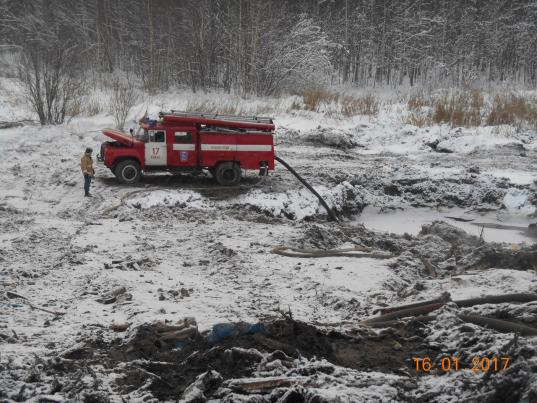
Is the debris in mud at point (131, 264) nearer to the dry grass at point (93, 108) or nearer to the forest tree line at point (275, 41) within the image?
the forest tree line at point (275, 41)

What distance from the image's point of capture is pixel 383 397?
380cm

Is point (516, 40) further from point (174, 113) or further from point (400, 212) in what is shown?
point (174, 113)

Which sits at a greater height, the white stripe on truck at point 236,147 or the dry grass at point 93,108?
the dry grass at point 93,108

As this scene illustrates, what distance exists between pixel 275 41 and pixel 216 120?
22.5 metres

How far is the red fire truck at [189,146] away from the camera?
1355cm

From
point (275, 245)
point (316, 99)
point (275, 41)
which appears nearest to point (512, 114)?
point (316, 99)

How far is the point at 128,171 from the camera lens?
1383 centimetres

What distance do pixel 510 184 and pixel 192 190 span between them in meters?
10.0

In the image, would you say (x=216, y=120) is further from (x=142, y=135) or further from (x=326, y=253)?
(x=326, y=253)

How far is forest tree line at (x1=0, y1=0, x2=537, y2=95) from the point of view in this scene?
3291 centimetres

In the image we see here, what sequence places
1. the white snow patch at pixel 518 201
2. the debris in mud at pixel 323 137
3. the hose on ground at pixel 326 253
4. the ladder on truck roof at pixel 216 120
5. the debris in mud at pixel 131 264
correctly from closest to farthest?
the debris in mud at pixel 131 264 → the hose on ground at pixel 326 253 → the ladder on truck roof at pixel 216 120 → the white snow patch at pixel 518 201 → the debris in mud at pixel 323 137

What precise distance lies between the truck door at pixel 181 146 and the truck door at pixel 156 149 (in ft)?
0.56

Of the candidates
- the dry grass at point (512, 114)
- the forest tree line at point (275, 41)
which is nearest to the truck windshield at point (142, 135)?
the forest tree line at point (275, 41)
